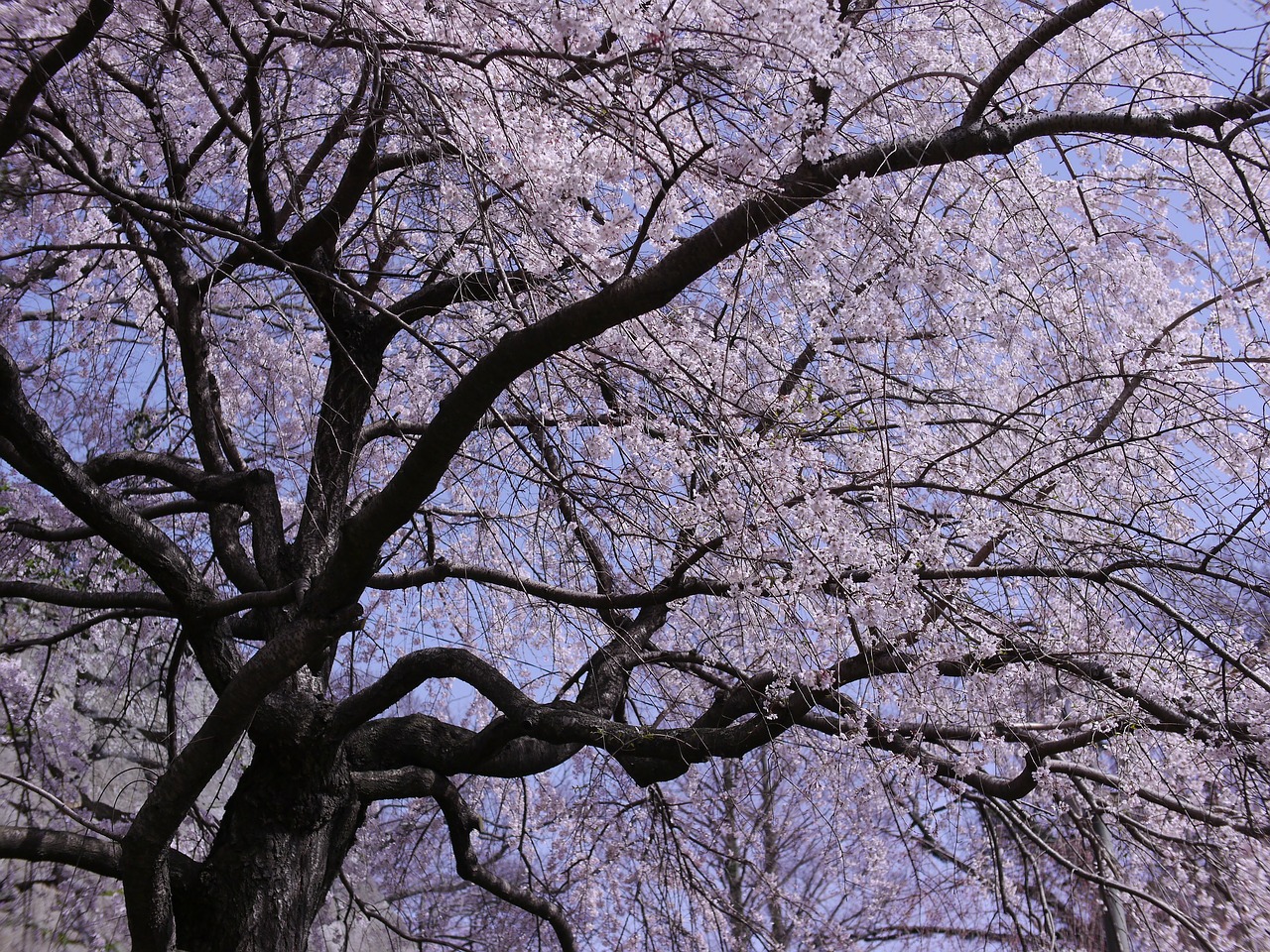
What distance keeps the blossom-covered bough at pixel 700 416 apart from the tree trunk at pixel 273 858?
0.02m

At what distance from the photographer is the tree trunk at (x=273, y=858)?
12.5ft

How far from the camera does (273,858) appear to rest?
3.91 metres

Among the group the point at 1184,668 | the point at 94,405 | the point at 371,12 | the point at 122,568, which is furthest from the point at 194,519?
the point at 1184,668

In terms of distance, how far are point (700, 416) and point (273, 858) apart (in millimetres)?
2483

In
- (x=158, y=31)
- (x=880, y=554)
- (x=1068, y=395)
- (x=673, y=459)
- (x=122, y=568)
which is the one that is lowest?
(x=880, y=554)

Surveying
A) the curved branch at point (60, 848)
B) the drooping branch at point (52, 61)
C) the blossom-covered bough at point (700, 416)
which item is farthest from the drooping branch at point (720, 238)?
the curved branch at point (60, 848)

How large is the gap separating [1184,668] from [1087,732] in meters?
0.42

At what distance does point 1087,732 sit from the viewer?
3373mm

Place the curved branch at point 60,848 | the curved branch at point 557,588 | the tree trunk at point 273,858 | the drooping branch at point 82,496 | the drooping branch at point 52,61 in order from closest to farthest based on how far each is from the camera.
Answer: the drooping branch at point 52,61 < the curved branch at point 60,848 < the drooping branch at point 82,496 < the curved branch at point 557,588 < the tree trunk at point 273,858

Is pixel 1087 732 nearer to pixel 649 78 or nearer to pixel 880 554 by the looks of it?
pixel 880 554

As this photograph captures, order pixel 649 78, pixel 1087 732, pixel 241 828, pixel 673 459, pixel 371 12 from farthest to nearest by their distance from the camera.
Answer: pixel 241 828 → pixel 673 459 → pixel 1087 732 → pixel 649 78 → pixel 371 12

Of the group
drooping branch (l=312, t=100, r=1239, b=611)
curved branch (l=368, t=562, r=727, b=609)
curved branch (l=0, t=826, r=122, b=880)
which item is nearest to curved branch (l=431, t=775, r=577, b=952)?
curved branch (l=368, t=562, r=727, b=609)

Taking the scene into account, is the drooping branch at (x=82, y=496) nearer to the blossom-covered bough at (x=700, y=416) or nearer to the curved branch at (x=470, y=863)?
the blossom-covered bough at (x=700, y=416)

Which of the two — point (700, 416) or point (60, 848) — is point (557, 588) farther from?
point (60, 848)
